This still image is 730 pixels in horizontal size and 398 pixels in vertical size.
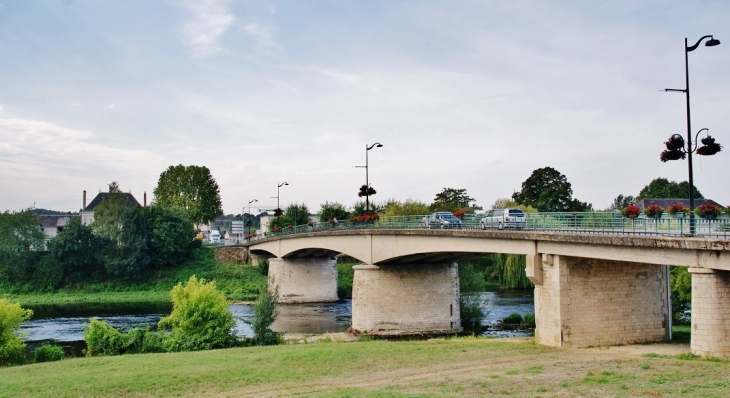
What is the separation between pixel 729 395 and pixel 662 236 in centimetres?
816

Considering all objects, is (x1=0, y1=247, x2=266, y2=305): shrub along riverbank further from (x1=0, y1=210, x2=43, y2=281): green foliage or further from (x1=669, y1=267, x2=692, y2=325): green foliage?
(x1=669, y1=267, x2=692, y2=325): green foliage

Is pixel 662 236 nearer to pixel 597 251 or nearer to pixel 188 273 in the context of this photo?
pixel 597 251

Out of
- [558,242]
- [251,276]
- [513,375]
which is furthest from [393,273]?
[251,276]

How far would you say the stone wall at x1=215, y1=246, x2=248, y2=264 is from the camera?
292 ft

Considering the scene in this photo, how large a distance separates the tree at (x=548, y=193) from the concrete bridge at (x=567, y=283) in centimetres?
4277

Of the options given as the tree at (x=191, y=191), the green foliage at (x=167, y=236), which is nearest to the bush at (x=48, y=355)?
the green foliage at (x=167, y=236)

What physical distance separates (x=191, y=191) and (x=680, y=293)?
275 ft

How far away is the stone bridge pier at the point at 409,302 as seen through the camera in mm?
42156

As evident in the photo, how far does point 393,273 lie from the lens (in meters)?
43.9

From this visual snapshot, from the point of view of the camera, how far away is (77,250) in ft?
266

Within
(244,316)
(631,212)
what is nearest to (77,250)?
(244,316)

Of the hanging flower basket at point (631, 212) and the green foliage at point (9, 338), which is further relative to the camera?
the green foliage at point (9, 338)

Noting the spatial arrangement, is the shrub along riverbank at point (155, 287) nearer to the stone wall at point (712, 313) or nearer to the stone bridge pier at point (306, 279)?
the stone bridge pier at point (306, 279)

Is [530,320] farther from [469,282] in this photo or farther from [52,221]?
[52,221]
